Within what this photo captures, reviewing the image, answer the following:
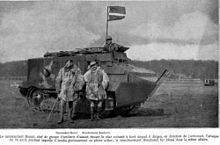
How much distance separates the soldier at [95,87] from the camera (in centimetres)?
634

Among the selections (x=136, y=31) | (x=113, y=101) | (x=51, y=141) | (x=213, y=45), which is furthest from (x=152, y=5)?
(x=51, y=141)

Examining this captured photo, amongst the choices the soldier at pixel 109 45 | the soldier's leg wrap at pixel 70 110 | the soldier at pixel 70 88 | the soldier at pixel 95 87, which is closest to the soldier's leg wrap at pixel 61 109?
the soldier at pixel 70 88

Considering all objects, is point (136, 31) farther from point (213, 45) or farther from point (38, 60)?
point (38, 60)

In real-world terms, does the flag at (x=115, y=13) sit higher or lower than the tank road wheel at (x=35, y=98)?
higher

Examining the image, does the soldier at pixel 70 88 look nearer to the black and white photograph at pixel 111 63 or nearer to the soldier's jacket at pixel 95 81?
the black and white photograph at pixel 111 63

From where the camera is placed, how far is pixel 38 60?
6.77 m

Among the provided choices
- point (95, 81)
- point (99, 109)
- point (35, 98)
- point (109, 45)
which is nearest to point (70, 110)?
point (99, 109)

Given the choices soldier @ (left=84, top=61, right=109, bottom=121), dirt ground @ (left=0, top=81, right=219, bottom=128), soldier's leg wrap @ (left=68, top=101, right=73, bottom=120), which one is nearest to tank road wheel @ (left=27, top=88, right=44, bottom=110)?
dirt ground @ (left=0, top=81, right=219, bottom=128)

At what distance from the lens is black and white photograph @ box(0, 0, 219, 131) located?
6.38 meters

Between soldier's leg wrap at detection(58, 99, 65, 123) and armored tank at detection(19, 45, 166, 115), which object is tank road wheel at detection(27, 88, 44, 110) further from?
soldier's leg wrap at detection(58, 99, 65, 123)

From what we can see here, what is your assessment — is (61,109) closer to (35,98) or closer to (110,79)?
(35,98)

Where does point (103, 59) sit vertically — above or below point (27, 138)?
above

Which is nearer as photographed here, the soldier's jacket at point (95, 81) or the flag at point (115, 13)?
the soldier's jacket at point (95, 81)

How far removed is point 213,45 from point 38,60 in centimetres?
315
